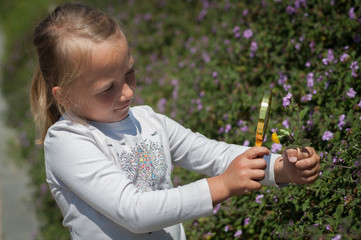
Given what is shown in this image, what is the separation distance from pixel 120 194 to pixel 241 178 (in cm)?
40

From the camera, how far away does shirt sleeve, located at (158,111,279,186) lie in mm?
1952

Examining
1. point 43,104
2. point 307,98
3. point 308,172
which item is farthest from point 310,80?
point 43,104

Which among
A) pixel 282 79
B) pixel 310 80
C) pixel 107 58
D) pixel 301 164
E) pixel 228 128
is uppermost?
pixel 107 58

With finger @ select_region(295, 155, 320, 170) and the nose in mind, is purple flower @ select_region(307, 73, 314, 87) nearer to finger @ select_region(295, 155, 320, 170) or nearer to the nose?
finger @ select_region(295, 155, 320, 170)

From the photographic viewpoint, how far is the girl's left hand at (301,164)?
167 cm

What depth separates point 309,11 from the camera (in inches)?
133

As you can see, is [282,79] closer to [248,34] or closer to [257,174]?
[248,34]

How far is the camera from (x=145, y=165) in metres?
1.82

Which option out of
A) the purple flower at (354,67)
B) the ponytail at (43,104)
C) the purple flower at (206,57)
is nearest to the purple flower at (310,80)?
the purple flower at (354,67)

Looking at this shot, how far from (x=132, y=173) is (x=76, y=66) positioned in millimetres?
446

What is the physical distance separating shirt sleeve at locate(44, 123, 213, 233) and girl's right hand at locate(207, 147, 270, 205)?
1.4 inches

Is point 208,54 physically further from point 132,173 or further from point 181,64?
point 132,173

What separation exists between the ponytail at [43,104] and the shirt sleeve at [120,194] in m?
0.32

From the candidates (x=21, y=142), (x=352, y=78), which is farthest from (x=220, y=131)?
(x=21, y=142)
